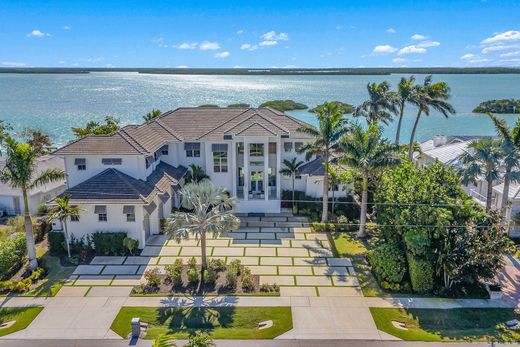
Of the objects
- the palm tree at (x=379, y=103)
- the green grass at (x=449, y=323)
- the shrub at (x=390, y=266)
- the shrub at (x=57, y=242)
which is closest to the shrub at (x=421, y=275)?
the shrub at (x=390, y=266)

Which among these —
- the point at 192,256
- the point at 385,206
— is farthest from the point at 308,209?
the point at 192,256

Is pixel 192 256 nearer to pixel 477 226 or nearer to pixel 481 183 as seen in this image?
pixel 477 226

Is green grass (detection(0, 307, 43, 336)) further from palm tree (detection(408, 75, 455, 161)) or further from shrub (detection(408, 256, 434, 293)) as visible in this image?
palm tree (detection(408, 75, 455, 161))

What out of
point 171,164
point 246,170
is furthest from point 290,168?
point 171,164

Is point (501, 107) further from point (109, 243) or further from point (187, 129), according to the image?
point (109, 243)

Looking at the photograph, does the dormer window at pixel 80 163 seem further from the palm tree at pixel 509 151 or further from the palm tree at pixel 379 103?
the palm tree at pixel 509 151

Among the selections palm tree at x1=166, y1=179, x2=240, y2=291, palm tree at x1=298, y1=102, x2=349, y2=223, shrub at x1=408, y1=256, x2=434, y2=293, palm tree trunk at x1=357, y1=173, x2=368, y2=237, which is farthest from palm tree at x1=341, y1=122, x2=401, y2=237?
palm tree at x1=166, y1=179, x2=240, y2=291

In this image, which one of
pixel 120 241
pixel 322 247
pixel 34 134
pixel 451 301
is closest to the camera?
pixel 451 301
